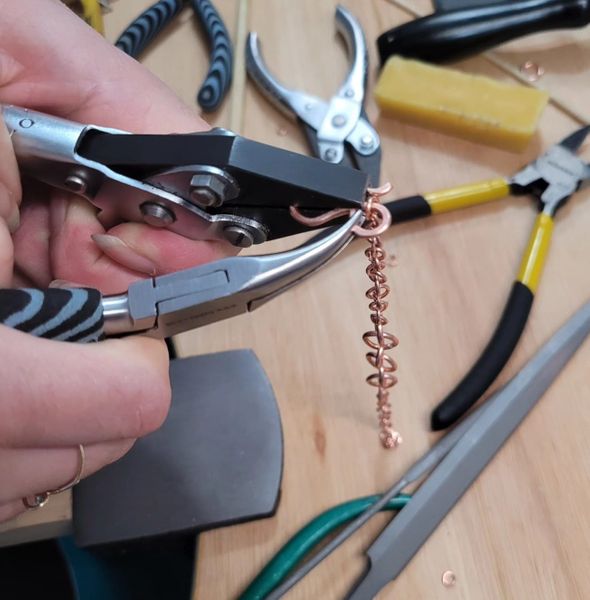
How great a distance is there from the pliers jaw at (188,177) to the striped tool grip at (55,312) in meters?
0.07

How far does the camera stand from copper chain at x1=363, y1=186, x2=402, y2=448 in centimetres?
31

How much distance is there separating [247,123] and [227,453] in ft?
0.95

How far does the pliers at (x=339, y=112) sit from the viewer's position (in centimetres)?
53

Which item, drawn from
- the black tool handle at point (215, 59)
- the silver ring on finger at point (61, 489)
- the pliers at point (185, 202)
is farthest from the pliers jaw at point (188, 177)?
the black tool handle at point (215, 59)

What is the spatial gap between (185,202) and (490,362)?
224mm

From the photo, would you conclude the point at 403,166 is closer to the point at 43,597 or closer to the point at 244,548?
the point at 244,548

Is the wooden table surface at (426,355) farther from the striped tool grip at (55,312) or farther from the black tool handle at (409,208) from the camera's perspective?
the striped tool grip at (55,312)

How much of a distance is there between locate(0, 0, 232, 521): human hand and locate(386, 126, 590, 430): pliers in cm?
19

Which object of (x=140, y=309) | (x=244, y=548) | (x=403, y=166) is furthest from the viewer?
(x=403, y=166)

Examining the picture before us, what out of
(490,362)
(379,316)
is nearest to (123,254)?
(379,316)

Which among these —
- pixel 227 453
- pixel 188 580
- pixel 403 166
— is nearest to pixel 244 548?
pixel 227 453

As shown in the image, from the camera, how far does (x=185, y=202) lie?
0.33 meters

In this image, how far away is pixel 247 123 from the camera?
57 centimetres

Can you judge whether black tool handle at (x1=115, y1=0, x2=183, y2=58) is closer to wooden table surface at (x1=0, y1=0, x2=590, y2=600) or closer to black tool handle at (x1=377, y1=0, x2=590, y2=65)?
wooden table surface at (x1=0, y1=0, x2=590, y2=600)
